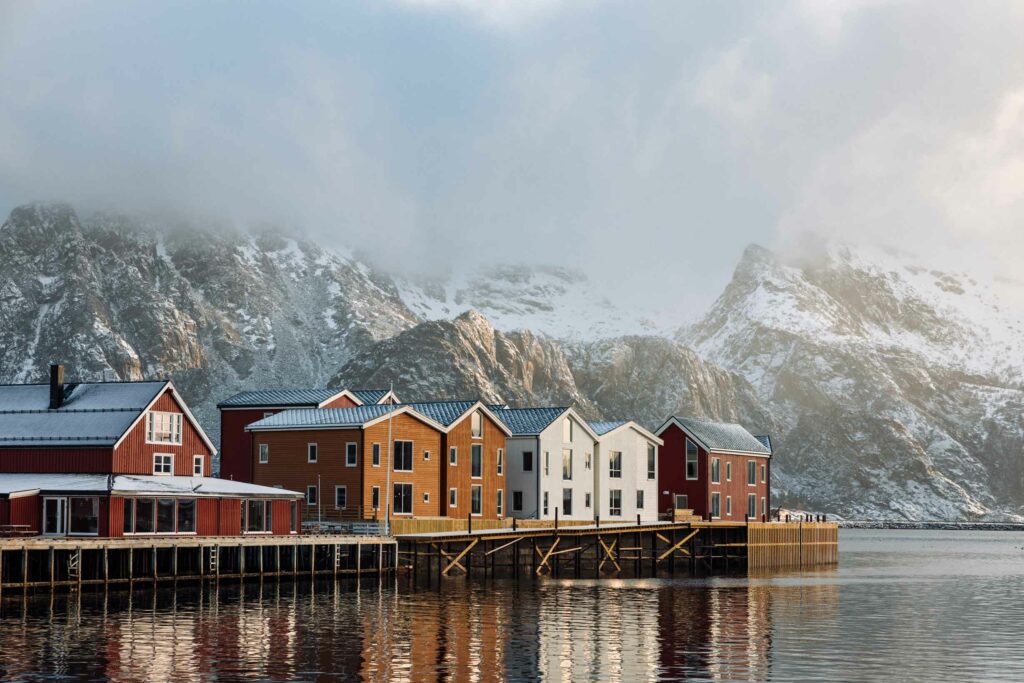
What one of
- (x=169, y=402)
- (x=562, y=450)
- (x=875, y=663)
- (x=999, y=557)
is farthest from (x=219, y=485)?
(x=999, y=557)

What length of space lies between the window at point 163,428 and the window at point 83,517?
34.0ft

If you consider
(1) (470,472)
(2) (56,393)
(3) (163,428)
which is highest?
(2) (56,393)

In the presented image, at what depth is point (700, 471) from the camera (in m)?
138

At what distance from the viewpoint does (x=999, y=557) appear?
575 ft

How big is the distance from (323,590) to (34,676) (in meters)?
36.3

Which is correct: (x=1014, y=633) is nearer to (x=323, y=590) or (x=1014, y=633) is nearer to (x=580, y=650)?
(x=580, y=650)

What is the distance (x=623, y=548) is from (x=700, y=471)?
19.9 meters

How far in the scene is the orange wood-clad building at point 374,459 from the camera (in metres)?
109

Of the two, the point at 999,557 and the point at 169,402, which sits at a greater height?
the point at 169,402

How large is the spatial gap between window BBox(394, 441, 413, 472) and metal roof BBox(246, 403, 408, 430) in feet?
8.95

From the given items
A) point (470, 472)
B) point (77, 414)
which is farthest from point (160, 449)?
point (470, 472)

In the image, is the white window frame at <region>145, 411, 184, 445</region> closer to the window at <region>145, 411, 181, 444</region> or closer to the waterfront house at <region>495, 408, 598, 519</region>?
the window at <region>145, 411, 181, 444</region>

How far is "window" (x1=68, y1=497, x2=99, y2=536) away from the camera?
3413 inches

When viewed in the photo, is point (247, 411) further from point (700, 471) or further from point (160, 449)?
point (700, 471)
